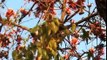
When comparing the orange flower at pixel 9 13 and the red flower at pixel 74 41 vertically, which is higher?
the orange flower at pixel 9 13

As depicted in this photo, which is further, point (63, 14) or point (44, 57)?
point (63, 14)

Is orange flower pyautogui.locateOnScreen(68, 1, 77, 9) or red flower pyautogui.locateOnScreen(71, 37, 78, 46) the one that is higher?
orange flower pyautogui.locateOnScreen(68, 1, 77, 9)

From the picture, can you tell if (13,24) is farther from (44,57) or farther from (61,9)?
(44,57)

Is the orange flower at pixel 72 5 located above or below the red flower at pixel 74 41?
→ above

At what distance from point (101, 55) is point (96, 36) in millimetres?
349

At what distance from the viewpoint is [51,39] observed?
8.89 ft

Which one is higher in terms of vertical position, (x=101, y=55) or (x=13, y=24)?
(x=13, y=24)

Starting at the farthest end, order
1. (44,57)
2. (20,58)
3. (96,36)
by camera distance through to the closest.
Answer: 1. (96,36)
2. (20,58)
3. (44,57)

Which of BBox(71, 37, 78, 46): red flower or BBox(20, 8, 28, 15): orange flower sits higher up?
BBox(20, 8, 28, 15): orange flower

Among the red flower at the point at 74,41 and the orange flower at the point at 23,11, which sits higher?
the orange flower at the point at 23,11

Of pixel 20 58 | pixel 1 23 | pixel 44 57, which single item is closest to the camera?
pixel 44 57

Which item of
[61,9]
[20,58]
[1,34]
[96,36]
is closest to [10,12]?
[1,34]

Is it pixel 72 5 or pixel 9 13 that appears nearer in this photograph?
pixel 72 5

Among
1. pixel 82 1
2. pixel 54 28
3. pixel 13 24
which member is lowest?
pixel 54 28
